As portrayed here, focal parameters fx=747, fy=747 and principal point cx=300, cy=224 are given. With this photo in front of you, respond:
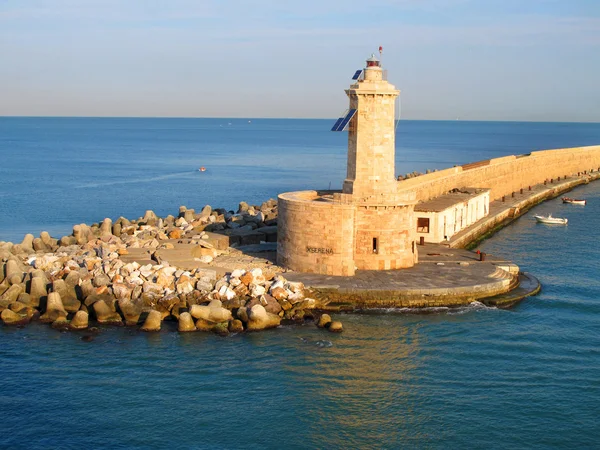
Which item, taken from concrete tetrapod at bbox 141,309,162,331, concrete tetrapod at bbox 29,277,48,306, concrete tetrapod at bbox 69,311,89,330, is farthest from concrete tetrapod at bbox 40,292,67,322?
concrete tetrapod at bbox 141,309,162,331

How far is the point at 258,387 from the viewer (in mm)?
20109

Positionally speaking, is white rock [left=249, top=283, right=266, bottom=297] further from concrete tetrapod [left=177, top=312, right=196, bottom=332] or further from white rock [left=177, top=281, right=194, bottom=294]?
concrete tetrapod [left=177, top=312, right=196, bottom=332]

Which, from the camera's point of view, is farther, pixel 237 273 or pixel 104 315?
pixel 237 273

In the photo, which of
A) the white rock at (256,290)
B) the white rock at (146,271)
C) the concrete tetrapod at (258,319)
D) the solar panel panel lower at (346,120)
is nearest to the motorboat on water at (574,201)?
the solar panel panel lower at (346,120)

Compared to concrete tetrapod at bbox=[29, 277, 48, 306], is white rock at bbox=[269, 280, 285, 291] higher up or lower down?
higher up

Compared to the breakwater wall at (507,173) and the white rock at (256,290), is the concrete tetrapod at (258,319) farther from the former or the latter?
the breakwater wall at (507,173)

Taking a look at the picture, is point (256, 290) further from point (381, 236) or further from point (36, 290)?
point (36, 290)

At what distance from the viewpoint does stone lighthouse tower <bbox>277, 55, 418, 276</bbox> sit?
27578mm

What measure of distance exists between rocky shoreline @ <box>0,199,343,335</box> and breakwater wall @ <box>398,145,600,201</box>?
48.3ft

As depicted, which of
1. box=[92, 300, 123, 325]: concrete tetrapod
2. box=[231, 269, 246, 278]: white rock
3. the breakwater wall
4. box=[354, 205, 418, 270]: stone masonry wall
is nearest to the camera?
box=[92, 300, 123, 325]: concrete tetrapod

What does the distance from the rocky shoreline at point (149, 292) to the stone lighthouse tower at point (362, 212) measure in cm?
189

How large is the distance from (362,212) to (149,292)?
845cm

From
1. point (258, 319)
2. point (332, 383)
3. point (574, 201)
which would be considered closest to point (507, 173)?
point (574, 201)

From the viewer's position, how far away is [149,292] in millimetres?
25547
